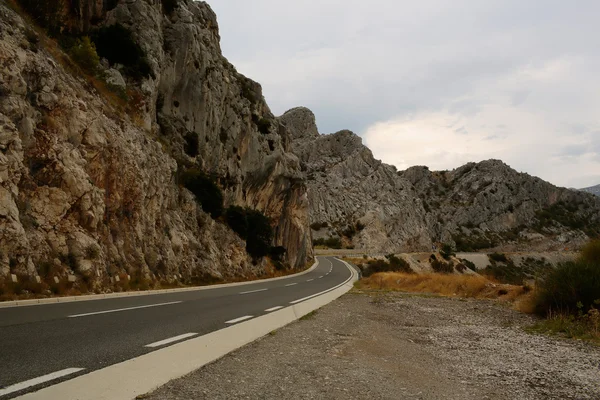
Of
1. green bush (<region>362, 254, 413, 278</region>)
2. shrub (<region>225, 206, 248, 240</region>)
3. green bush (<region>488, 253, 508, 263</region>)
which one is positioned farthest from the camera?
green bush (<region>488, 253, 508, 263</region>)

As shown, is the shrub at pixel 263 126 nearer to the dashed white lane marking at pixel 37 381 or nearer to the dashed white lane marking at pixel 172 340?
the dashed white lane marking at pixel 172 340

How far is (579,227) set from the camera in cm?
14200

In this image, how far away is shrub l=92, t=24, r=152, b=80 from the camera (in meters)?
27.3

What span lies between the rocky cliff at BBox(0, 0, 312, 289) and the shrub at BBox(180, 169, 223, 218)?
98 cm

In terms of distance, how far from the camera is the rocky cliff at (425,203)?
10731 centimetres

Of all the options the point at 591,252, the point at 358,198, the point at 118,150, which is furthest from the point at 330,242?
the point at 591,252

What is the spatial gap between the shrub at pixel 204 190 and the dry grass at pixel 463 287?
13440mm

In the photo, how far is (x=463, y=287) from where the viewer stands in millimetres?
22969

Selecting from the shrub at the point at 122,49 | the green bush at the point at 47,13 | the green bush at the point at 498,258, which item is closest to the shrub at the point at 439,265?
the green bush at the point at 498,258

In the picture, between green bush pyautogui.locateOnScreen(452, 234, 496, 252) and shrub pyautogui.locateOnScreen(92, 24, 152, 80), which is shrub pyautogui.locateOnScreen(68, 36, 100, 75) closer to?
shrub pyautogui.locateOnScreen(92, 24, 152, 80)

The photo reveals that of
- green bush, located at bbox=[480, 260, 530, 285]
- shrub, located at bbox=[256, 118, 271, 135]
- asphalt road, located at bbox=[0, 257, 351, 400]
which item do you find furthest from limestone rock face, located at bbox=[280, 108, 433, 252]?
asphalt road, located at bbox=[0, 257, 351, 400]

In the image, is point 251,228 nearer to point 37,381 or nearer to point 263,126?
point 263,126

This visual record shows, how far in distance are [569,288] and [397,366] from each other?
8.35m

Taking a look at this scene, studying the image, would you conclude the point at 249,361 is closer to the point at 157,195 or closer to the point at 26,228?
the point at 26,228
